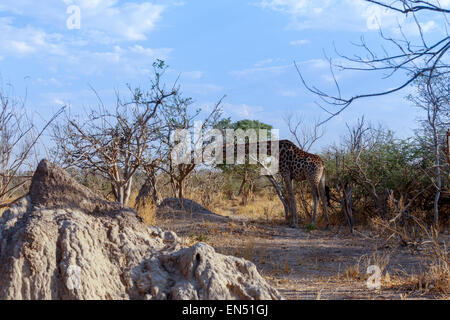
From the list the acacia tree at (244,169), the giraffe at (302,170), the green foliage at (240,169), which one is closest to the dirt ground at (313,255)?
the giraffe at (302,170)

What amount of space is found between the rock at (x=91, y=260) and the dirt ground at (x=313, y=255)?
4.78ft

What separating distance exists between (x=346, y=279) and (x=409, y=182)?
5.32m

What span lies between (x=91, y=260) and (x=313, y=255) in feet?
16.8

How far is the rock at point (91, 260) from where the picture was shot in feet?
10.1

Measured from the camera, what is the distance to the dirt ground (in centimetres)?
511

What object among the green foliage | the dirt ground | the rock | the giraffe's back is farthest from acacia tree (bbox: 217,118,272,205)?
the rock

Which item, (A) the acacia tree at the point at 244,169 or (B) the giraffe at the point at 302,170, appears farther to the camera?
(A) the acacia tree at the point at 244,169

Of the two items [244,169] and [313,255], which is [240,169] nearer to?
[244,169]

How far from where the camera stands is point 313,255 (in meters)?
7.66

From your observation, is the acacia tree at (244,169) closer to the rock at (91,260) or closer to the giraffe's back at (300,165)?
the giraffe's back at (300,165)

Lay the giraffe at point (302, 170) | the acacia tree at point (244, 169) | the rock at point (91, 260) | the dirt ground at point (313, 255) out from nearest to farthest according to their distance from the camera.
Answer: the rock at point (91, 260) < the dirt ground at point (313, 255) < the giraffe at point (302, 170) < the acacia tree at point (244, 169)

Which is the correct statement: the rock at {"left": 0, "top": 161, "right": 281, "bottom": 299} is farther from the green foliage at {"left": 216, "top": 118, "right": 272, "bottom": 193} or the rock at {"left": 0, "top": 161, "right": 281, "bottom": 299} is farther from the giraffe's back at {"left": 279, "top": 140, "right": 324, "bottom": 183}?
the green foliage at {"left": 216, "top": 118, "right": 272, "bottom": 193}
